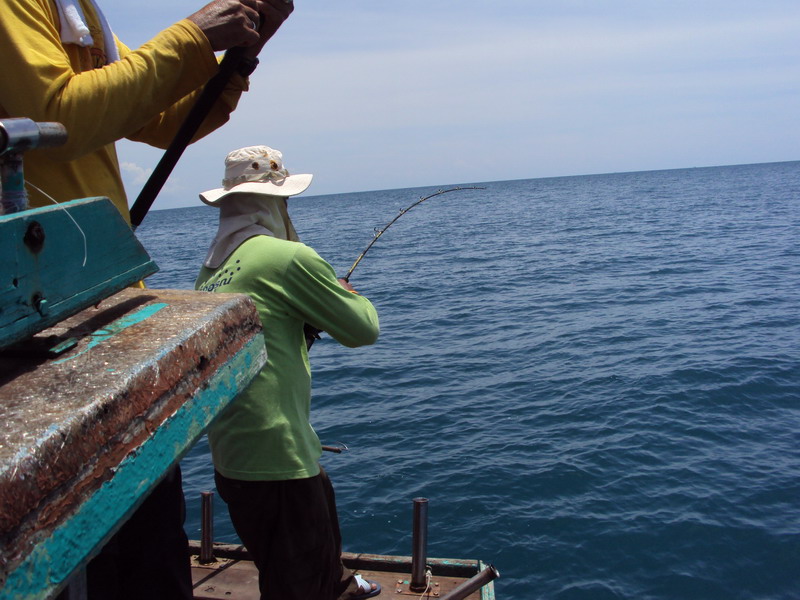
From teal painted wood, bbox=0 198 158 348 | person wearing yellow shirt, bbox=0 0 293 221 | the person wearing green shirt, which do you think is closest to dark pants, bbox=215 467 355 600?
the person wearing green shirt

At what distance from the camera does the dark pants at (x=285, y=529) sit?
2.53 m

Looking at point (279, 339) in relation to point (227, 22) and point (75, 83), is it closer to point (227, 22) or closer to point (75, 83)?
point (227, 22)

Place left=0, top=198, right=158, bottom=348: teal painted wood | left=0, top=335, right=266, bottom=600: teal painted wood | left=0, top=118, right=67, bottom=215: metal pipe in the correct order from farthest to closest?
1. left=0, top=118, right=67, bottom=215: metal pipe
2. left=0, top=198, right=158, bottom=348: teal painted wood
3. left=0, top=335, right=266, bottom=600: teal painted wood

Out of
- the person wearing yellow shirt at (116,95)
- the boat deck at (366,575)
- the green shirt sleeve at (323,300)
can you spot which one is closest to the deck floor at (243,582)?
the boat deck at (366,575)

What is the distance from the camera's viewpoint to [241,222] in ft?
8.55

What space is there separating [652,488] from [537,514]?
1262mm

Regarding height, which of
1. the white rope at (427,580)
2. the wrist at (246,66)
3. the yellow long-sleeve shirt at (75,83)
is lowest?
the white rope at (427,580)

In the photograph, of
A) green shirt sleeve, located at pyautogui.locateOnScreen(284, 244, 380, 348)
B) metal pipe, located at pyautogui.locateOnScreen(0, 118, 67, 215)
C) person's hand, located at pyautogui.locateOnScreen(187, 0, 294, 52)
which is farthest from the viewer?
green shirt sleeve, located at pyautogui.locateOnScreen(284, 244, 380, 348)

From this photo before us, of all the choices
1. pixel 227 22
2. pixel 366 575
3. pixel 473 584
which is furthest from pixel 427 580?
pixel 227 22

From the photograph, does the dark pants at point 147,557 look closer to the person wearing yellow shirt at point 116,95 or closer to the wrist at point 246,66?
the person wearing yellow shirt at point 116,95

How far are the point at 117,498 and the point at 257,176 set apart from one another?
6.04 ft

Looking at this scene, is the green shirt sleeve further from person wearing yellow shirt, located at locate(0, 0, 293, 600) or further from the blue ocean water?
the blue ocean water

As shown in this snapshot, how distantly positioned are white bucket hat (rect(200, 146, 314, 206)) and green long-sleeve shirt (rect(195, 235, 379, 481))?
21 centimetres

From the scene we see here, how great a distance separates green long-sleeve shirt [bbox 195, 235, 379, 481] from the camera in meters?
2.42
